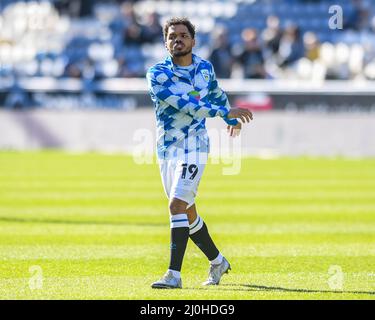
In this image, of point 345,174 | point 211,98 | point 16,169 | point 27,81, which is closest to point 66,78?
point 27,81

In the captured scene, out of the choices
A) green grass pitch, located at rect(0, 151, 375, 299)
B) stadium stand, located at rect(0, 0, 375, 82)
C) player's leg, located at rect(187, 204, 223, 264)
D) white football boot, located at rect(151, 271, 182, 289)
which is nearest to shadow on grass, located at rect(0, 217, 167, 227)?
green grass pitch, located at rect(0, 151, 375, 299)

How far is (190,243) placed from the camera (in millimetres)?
12086

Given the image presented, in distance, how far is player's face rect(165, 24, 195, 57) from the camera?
8570 mm

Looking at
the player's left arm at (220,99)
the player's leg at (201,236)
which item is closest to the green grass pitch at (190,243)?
the player's leg at (201,236)

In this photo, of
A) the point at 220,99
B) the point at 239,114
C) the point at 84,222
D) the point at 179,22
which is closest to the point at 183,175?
the point at 239,114

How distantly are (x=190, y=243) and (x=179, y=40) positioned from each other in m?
3.98

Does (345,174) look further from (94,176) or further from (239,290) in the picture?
(239,290)

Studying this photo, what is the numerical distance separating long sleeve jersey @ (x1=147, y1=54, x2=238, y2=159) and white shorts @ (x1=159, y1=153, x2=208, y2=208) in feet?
0.19

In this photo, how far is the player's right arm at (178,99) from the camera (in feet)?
27.7

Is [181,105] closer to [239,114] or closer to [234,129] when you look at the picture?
[239,114]

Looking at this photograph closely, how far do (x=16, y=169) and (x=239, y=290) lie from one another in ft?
45.7

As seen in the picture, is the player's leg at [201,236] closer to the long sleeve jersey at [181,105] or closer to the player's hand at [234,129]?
the long sleeve jersey at [181,105]

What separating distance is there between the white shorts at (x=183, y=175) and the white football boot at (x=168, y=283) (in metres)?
0.64
